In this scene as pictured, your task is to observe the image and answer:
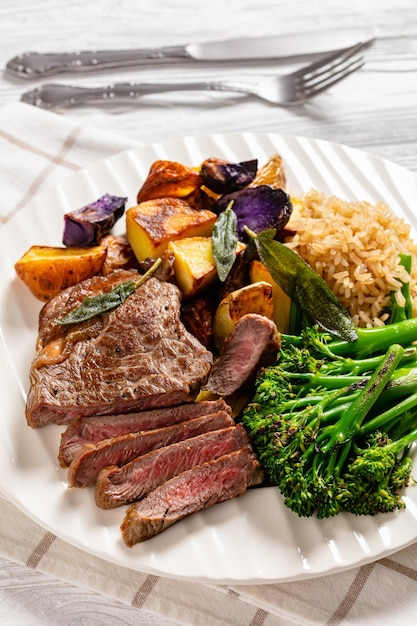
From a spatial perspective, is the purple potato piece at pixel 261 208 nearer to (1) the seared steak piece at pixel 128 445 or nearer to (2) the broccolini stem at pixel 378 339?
(2) the broccolini stem at pixel 378 339

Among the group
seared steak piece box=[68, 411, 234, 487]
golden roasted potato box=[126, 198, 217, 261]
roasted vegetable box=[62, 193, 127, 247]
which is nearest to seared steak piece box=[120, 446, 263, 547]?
seared steak piece box=[68, 411, 234, 487]

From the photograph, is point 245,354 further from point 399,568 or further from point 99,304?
point 399,568

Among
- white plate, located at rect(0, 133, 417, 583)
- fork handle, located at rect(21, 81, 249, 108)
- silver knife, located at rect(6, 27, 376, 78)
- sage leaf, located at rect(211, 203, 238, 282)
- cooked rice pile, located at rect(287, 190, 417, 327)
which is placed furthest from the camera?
silver knife, located at rect(6, 27, 376, 78)

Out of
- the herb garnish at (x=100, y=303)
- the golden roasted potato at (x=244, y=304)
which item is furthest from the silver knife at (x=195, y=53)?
the golden roasted potato at (x=244, y=304)

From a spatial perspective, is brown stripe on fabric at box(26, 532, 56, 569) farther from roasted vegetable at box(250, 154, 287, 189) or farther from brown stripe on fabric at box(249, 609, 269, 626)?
roasted vegetable at box(250, 154, 287, 189)

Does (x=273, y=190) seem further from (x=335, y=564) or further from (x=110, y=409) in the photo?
(x=335, y=564)

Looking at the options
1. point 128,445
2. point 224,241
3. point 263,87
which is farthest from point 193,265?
point 263,87
